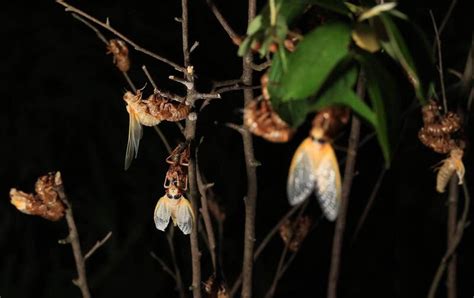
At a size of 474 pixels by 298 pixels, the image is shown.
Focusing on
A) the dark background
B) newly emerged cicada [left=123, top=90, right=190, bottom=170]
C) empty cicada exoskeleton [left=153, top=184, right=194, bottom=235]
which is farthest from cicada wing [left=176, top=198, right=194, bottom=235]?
the dark background

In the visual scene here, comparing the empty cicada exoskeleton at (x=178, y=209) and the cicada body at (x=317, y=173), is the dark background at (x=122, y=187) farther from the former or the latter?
the cicada body at (x=317, y=173)

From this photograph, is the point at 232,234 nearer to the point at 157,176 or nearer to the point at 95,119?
the point at 157,176

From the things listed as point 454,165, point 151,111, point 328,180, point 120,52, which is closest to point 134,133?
point 151,111

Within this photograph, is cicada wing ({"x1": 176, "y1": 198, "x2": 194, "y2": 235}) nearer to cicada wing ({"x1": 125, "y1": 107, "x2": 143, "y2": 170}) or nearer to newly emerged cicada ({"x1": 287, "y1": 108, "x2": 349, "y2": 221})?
cicada wing ({"x1": 125, "y1": 107, "x2": 143, "y2": 170})

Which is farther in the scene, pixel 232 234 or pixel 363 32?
pixel 232 234

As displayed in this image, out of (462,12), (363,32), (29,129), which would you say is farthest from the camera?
(29,129)

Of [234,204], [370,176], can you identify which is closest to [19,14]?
[234,204]

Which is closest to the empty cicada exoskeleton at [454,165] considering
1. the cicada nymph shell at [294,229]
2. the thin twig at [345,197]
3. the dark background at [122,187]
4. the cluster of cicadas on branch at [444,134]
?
the cluster of cicadas on branch at [444,134]

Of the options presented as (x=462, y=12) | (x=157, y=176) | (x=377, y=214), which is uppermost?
(x=462, y=12)
